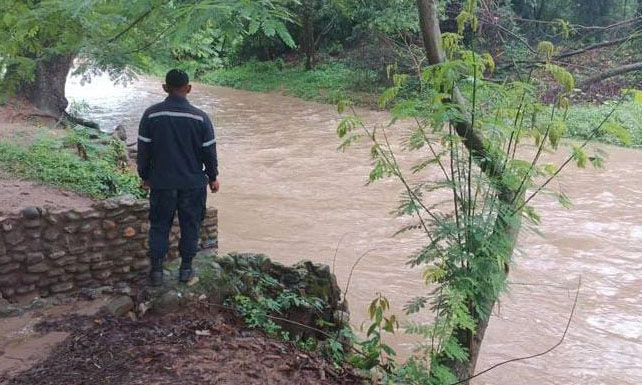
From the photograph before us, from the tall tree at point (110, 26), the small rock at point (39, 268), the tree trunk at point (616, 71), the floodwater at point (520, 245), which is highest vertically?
the tall tree at point (110, 26)

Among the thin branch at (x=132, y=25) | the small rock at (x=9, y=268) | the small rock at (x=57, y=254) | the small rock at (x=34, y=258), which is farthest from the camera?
the small rock at (x=57, y=254)

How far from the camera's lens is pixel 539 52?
3.52 metres

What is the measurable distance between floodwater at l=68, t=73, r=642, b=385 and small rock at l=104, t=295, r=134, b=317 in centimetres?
257

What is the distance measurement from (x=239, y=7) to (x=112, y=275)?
3205 mm

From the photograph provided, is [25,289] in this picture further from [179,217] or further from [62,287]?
[179,217]

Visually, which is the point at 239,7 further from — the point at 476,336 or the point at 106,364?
the point at 476,336

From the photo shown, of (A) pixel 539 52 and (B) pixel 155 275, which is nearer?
(A) pixel 539 52

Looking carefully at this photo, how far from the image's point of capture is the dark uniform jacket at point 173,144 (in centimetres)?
464

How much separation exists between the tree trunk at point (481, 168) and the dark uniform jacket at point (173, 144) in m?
1.86

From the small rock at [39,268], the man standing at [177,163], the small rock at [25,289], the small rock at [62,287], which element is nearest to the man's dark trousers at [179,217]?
the man standing at [177,163]

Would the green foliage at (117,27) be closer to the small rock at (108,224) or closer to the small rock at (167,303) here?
the small rock at (108,224)

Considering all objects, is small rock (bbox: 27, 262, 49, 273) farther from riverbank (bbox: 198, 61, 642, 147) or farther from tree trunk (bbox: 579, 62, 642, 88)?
riverbank (bbox: 198, 61, 642, 147)

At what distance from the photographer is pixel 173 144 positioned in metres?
4.65

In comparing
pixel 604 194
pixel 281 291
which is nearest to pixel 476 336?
pixel 281 291
